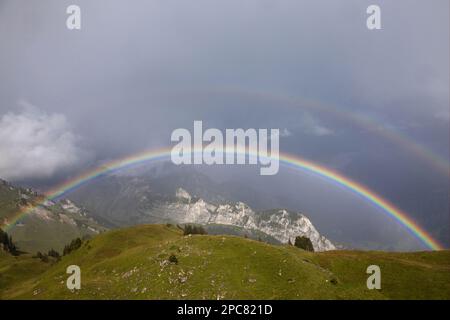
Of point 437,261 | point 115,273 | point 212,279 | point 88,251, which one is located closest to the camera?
point 212,279

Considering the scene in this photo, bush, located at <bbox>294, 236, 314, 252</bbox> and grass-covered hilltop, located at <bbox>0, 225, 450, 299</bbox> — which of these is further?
bush, located at <bbox>294, 236, 314, 252</bbox>

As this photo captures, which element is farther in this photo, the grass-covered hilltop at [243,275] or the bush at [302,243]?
the bush at [302,243]

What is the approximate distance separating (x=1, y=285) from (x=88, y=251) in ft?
134

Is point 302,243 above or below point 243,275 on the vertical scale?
above

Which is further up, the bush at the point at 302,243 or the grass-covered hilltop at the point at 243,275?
the bush at the point at 302,243

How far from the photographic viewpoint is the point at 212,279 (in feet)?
181

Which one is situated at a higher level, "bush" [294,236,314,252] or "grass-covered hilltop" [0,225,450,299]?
"bush" [294,236,314,252]

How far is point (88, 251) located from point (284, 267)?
63429 mm

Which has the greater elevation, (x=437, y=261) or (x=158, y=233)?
(x=158, y=233)

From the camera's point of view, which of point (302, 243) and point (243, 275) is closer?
point (243, 275)
